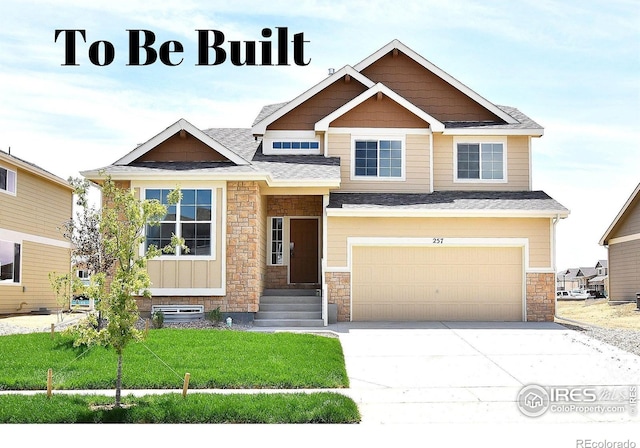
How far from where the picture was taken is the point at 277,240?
2233 cm

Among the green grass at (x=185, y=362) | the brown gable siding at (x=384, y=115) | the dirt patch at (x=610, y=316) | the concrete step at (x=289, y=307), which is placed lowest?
the dirt patch at (x=610, y=316)

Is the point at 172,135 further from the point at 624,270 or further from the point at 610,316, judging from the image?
the point at 624,270

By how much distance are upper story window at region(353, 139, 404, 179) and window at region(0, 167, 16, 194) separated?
1140 centimetres

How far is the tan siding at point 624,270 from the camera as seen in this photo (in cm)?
3023

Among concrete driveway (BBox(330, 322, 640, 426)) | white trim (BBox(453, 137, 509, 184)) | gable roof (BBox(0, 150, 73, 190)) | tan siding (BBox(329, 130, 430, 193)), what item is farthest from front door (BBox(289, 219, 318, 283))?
gable roof (BBox(0, 150, 73, 190))

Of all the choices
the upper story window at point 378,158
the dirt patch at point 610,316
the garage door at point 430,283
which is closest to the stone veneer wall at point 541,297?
the garage door at point 430,283

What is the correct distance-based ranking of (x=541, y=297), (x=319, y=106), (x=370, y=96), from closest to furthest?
1. (x=541, y=297)
2. (x=370, y=96)
3. (x=319, y=106)

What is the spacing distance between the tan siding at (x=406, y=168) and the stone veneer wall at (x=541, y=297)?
391 cm

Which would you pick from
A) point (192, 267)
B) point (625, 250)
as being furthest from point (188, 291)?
point (625, 250)

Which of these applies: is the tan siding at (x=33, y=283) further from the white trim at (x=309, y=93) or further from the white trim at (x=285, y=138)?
the white trim at (x=309, y=93)

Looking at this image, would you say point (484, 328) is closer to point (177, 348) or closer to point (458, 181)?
point (458, 181)

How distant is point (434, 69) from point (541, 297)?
775cm

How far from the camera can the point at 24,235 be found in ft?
84.6

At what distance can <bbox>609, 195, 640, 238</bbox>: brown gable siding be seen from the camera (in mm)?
29906
